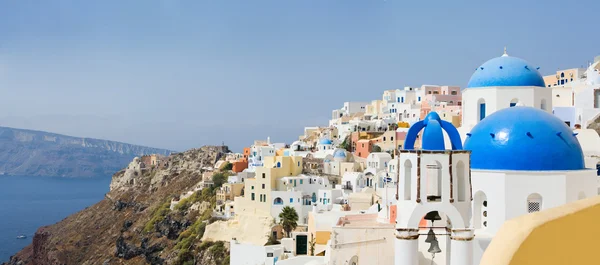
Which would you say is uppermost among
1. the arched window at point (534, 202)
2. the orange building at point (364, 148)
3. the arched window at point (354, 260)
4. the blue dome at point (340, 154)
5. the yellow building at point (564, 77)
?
the yellow building at point (564, 77)

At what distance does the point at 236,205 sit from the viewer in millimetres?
40938

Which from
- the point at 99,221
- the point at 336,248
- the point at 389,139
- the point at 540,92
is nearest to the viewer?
the point at 336,248

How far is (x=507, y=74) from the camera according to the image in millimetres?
20703

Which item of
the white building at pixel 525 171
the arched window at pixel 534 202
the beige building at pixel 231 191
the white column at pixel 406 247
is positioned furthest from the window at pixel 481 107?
the beige building at pixel 231 191

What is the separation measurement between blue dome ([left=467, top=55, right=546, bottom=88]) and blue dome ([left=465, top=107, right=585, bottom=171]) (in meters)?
5.37

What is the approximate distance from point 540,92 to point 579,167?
629cm

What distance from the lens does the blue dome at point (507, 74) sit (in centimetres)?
2058

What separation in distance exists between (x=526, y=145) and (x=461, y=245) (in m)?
5.47

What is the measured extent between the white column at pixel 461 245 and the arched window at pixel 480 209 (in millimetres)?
5045

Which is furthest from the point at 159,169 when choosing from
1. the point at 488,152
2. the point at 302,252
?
the point at 488,152

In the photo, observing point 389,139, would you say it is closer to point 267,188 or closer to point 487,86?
point 267,188

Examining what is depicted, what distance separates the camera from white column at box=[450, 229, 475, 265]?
10.3m

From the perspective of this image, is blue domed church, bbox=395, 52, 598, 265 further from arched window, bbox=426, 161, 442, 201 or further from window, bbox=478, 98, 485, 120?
window, bbox=478, 98, 485, 120

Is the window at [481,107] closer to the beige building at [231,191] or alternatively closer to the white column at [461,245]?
the white column at [461,245]
